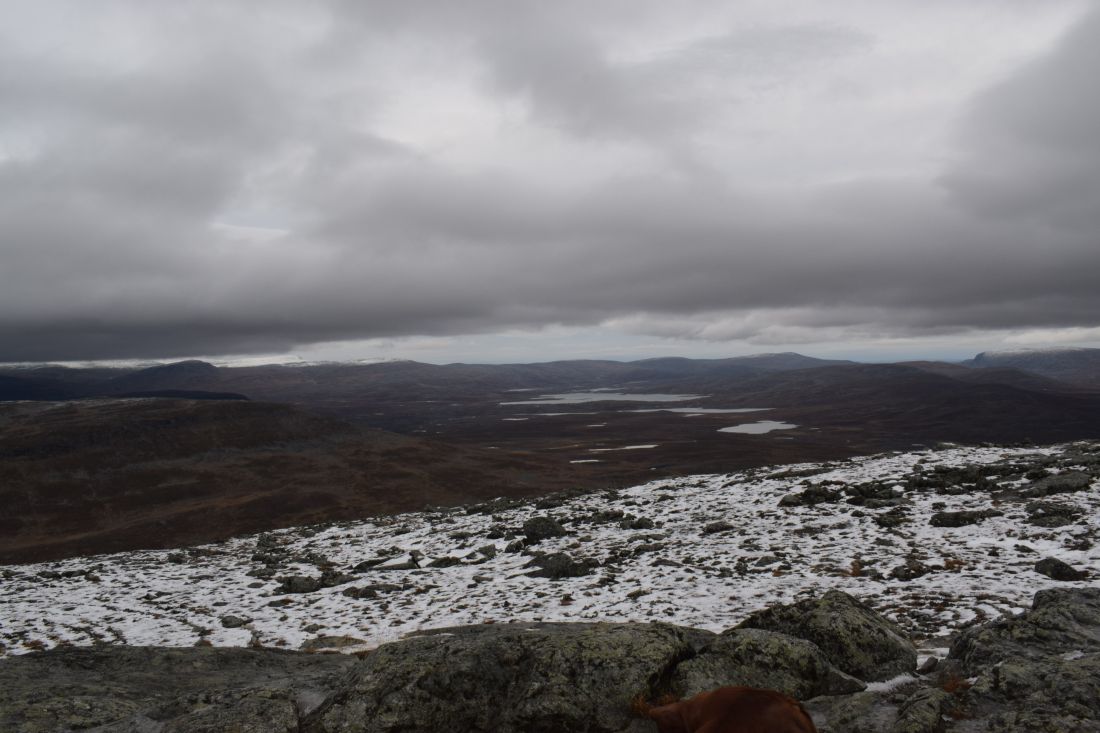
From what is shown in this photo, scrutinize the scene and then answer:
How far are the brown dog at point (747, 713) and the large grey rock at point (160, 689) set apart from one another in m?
5.18

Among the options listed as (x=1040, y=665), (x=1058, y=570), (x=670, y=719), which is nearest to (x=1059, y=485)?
(x=1058, y=570)

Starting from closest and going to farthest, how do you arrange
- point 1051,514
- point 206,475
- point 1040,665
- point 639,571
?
point 1040,665, point 1051,514, point 639,571, point 206,475

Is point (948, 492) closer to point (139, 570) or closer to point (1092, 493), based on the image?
point (1092, 493)

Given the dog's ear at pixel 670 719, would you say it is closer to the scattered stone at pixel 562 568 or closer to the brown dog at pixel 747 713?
the brown dog at pixel 747 713

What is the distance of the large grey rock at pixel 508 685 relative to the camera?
6.84m

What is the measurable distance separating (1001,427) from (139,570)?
213271 mm

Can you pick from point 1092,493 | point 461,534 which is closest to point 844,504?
point 1092,493

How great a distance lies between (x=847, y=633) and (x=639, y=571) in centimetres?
1163

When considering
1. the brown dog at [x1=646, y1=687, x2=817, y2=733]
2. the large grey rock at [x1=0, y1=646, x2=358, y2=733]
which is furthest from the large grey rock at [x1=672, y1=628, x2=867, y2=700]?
the large grey rock at [x1=0, y1=646, x2=358, y2=733]

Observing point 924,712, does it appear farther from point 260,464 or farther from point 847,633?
point 260,464

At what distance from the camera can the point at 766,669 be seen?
25.3ft

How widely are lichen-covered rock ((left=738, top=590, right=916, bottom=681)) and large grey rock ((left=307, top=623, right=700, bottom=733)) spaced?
2.36m

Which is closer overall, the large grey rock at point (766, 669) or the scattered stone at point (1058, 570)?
the large grey rock at point (766, 669)

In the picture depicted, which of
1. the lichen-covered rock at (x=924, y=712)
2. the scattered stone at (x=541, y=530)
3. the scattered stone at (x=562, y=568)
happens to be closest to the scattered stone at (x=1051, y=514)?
the scattered stone at (x=562, y=568)
